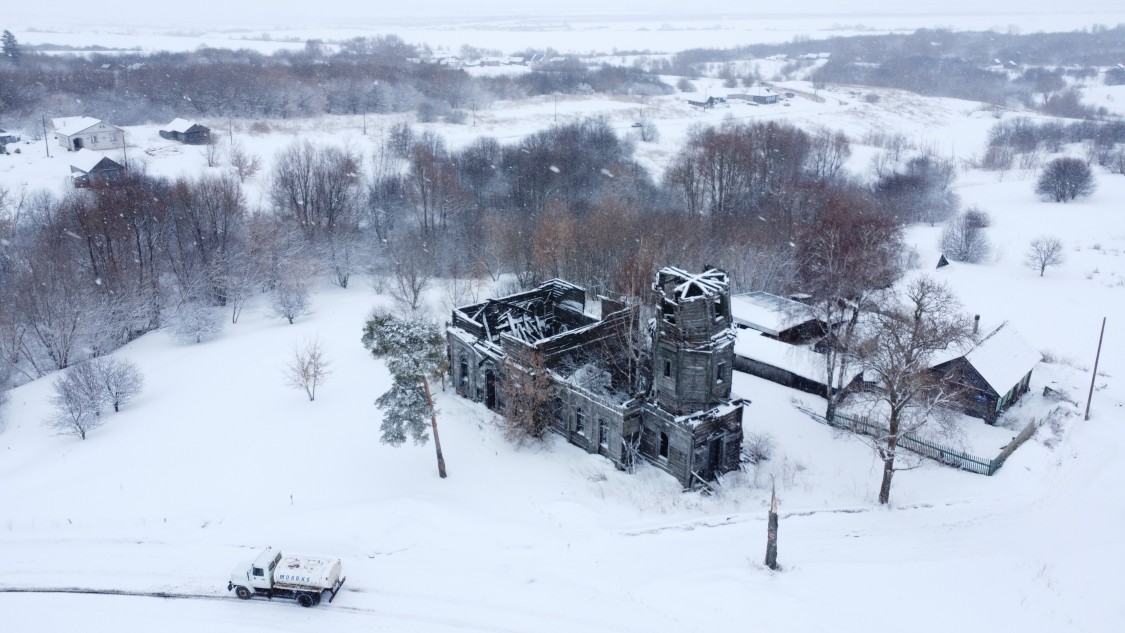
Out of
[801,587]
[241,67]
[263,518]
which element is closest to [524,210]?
[263,518]

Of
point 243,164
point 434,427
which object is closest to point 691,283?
point 434,427

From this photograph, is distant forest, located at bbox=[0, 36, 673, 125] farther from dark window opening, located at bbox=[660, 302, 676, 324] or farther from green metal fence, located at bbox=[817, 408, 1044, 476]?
green metal fence, located at bbox=[817, 408, 1044, 476]

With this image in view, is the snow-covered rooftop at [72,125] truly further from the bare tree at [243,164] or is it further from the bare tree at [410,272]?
the bare tree at [410,272]

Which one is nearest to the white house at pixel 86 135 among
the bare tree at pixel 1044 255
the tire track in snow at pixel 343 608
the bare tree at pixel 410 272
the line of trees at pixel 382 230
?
the line of trees at pixel 382 230

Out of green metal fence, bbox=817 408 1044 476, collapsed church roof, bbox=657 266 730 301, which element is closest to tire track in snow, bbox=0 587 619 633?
collapsed church roof, bbox=657 266 730 301

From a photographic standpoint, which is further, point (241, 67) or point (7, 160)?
point (241, 67)

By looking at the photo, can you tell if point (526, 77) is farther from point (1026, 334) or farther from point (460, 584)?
point (460, 584)
